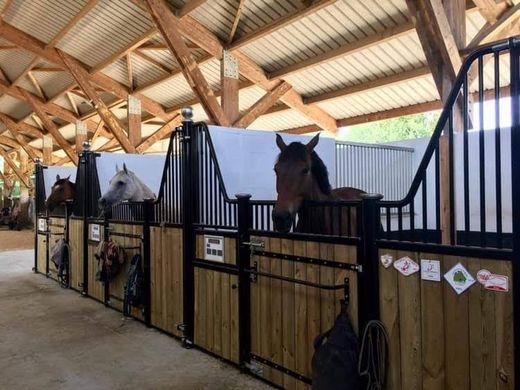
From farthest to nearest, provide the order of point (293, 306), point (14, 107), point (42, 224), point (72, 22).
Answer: point (14, 107) → point (72, 22) → point (42, 224) → point (293, 306)

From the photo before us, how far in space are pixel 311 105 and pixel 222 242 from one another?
5.08 metres

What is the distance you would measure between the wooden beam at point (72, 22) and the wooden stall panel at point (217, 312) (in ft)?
17.2

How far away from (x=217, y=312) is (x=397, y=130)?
54.3 feet

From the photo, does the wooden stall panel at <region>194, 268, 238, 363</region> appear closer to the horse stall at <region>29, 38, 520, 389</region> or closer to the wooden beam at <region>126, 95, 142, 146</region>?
the horse stall at <region>29, 38, 520, 389</region>

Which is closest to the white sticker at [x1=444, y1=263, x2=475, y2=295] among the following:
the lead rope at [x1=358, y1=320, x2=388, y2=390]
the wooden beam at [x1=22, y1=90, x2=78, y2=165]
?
the lead rope at [x1=358, y1=320, x2=388, y2=390]

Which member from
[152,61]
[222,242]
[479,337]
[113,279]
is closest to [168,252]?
[222,242]

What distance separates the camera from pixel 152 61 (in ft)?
26.4

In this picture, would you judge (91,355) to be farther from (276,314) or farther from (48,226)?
(48,226)

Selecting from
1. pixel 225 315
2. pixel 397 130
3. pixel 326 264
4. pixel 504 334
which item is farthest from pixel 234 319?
pixel 397 130

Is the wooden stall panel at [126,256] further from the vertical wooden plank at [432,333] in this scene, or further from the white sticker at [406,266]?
the vertical wooden plank at [432,333]

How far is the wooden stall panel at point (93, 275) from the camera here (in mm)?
4986

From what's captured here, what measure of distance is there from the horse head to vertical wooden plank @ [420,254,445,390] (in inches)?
28.9

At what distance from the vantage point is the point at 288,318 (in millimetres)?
2584

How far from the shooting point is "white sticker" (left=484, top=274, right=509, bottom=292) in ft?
5.29
